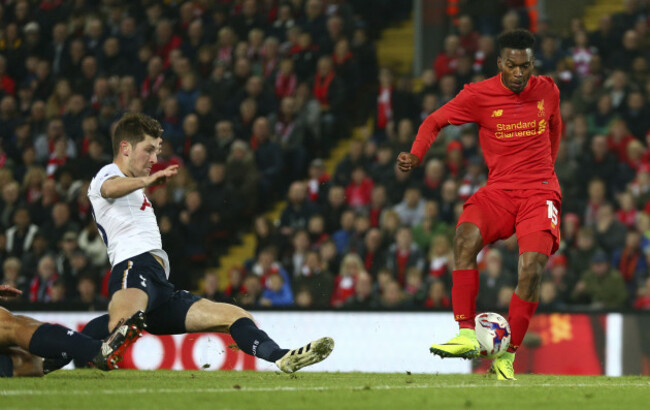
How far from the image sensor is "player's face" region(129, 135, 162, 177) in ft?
24.5

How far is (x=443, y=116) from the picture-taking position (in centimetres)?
777

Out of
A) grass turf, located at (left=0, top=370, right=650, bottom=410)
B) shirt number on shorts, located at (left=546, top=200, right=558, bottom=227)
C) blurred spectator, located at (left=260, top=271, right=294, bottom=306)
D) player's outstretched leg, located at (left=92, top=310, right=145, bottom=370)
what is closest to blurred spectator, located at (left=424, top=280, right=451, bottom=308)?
blurred spectator, located at (left=260, top=271, right=294, bottom=306)

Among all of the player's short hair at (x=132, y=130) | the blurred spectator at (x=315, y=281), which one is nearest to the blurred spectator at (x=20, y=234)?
the blurred spectator at (x=315, y=281)

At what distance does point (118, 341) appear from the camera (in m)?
6.71

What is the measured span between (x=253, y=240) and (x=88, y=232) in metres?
2.21

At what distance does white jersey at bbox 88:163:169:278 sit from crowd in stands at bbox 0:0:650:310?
4064 mm

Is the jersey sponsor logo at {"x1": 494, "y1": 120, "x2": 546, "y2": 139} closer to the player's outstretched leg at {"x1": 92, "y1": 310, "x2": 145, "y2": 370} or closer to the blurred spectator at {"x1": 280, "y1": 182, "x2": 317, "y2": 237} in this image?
the player's outstretched leg at {"x1": 92, "y1": 310, "x2": 145, "y2": 370}

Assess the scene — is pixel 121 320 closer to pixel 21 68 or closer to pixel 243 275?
pixel 243 275

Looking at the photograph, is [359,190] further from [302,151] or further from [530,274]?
[530,274]

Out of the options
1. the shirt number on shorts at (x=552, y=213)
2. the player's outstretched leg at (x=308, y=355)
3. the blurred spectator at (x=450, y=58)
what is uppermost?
the blurred spectator at (x=450, y=58)

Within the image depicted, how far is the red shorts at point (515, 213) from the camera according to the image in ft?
24.4

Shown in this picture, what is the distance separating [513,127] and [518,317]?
1.26 metres

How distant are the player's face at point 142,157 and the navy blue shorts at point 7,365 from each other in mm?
1468

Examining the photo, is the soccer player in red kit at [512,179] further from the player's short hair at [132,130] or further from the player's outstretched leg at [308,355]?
the player's short hair at [132,130]
